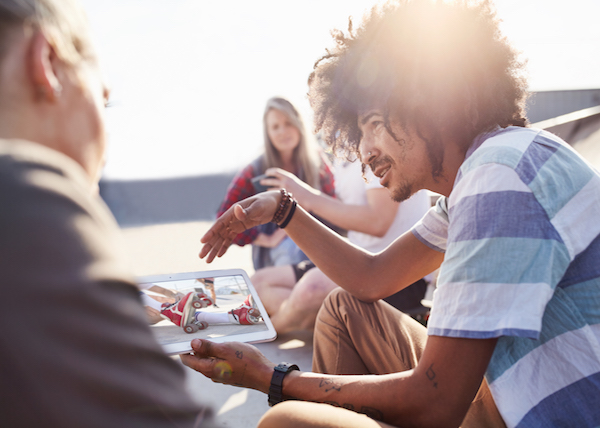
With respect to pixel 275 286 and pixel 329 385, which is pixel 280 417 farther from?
pixel 275 286

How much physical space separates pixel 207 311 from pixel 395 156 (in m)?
0.73

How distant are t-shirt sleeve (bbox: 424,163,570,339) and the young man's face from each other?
318 mm

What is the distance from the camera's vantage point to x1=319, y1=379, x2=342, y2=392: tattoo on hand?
1032 millimetres

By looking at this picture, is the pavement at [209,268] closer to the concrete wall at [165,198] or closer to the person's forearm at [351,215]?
the person's forearm at [351,215]

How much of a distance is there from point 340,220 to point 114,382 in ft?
6.90

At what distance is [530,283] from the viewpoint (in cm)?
80

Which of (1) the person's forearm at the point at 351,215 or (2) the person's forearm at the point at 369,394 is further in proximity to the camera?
(1) the person's forearm at the point at 351,215

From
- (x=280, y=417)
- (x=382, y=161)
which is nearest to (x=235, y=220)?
(x=382, y=161)

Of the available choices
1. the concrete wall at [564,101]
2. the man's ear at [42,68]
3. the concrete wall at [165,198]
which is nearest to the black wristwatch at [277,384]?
the man's ear at [42,68]

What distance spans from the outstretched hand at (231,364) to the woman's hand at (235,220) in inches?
17.4

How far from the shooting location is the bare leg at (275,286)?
2715mm

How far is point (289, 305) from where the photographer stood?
98.0 inches

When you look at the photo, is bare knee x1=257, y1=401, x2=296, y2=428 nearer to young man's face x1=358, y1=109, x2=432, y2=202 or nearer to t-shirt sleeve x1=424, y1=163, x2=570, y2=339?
t-shirt sleeve x1=424, y1=163, x2=570, y2=339

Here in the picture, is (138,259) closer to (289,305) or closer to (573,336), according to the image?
(289,305)
